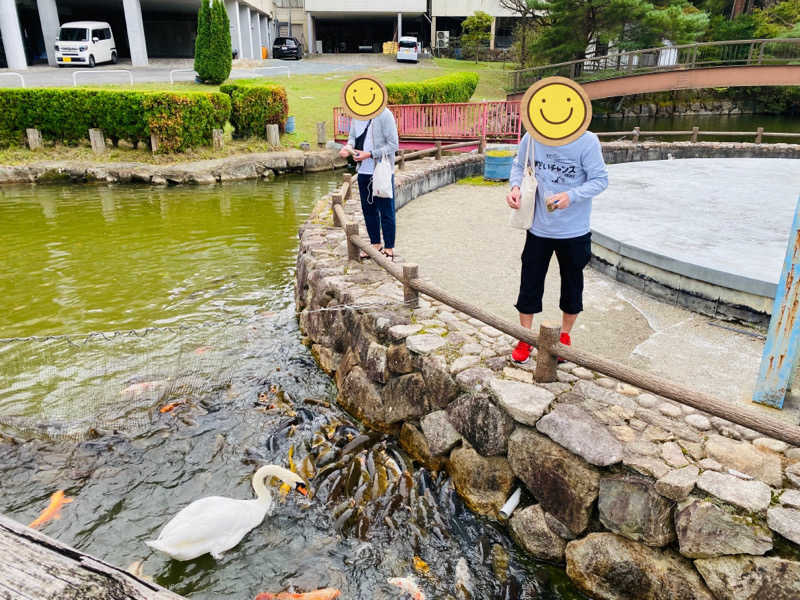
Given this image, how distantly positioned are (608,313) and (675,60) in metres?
22.7

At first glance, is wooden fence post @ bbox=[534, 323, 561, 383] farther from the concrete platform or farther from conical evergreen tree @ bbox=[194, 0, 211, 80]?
conical evergreen tree @ bbox=[194, 0, 211, 80]

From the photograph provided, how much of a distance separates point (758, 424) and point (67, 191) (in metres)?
15.1

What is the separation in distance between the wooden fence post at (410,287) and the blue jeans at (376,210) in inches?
42.4

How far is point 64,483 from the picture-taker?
4402 mm

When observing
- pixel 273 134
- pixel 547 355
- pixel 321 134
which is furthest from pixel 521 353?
pixel 321 134

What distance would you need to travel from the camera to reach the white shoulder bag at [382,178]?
5750 mm

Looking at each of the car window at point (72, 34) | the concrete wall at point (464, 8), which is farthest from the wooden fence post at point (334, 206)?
the concrete wall at point (464, 8)

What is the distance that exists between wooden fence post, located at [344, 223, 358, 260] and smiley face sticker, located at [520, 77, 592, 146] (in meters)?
2.92

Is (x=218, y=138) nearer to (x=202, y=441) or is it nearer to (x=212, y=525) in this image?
(x=202, y=441)

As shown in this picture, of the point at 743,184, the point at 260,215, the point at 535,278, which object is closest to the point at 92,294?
the point at 260,215

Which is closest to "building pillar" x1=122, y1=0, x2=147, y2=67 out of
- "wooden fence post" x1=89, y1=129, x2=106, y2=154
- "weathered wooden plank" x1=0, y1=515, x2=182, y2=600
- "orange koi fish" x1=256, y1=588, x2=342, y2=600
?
"wooden fence post" x1=89, y1=129, x2=106, y2=154

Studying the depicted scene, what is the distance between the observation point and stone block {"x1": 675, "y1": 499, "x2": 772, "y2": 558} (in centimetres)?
291

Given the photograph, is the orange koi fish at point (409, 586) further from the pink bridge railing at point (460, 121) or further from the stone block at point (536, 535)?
the pink bridge railing at point (460, 121)

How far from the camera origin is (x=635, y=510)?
330 cm
